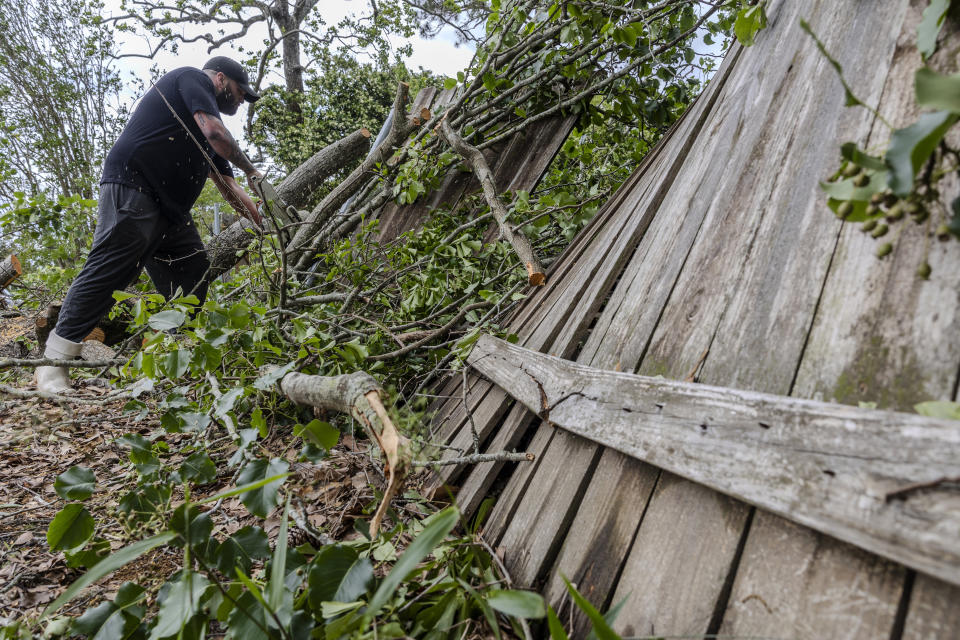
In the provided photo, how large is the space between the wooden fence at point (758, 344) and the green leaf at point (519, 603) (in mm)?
82

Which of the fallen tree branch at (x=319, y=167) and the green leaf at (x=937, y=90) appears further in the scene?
the fallen tree branch at (x=319, y=167)

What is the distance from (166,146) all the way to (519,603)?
402 centimetres

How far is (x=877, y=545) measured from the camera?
1.88ft

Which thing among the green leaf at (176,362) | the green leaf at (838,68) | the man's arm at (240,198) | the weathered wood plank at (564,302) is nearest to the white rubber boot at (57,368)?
the man's arm at (240,198)

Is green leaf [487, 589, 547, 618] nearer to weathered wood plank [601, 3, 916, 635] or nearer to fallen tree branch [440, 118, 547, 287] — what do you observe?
weathered wood plank [601, 3, 916, 635]

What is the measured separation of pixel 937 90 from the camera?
556 millimetres

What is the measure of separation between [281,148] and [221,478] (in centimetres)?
921

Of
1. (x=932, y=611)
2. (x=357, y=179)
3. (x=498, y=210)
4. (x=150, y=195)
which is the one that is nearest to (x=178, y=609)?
(x=932, y=611)

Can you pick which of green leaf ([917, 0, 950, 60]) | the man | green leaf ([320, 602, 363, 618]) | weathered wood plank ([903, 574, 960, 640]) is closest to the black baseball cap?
the man

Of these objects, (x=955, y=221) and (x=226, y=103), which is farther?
(x=226, y=103)

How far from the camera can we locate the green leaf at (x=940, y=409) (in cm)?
59

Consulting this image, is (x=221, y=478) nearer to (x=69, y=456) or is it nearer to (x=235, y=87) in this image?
(x=69, y=456)

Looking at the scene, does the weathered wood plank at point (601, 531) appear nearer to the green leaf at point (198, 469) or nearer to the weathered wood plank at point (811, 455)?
the weathered wood plank at point (811, 455)

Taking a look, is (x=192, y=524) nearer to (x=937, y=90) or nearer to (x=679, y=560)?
(x=679, y=560)
